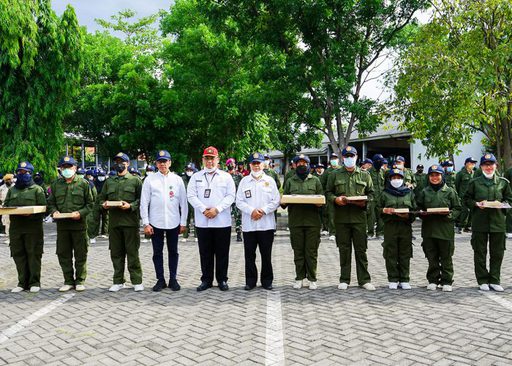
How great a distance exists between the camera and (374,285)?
7.64 m

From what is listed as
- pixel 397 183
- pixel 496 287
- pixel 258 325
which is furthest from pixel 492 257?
pixel 258 325

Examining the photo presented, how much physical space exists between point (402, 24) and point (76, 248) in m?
13.7

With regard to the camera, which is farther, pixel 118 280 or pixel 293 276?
pixel 293 276

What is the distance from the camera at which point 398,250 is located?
7.54 m

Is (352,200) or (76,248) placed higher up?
(352,200)

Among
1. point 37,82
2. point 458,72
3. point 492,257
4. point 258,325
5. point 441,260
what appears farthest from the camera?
point 37,82

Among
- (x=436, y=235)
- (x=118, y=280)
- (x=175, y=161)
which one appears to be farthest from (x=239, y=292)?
(x=175, y=161)

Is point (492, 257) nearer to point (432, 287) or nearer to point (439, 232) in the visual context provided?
point (439, 232)

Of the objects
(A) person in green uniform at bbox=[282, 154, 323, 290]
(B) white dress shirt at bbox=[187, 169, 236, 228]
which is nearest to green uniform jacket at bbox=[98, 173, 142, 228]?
(B) white dress shirt at bbox=[187, 169, 236, 228]

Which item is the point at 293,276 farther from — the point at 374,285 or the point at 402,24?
the point at 402,24

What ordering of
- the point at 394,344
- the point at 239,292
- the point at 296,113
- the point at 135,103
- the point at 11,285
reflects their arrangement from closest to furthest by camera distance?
1. the point at 394,344
2. the point at 239,292
3. the point at 11,285
4. the point at 296,113
5. the point at 135,103

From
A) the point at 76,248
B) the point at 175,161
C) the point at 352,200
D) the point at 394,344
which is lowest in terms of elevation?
the point at 394,344

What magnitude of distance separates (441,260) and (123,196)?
5084mm

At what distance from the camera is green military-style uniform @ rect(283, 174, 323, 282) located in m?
7.50
